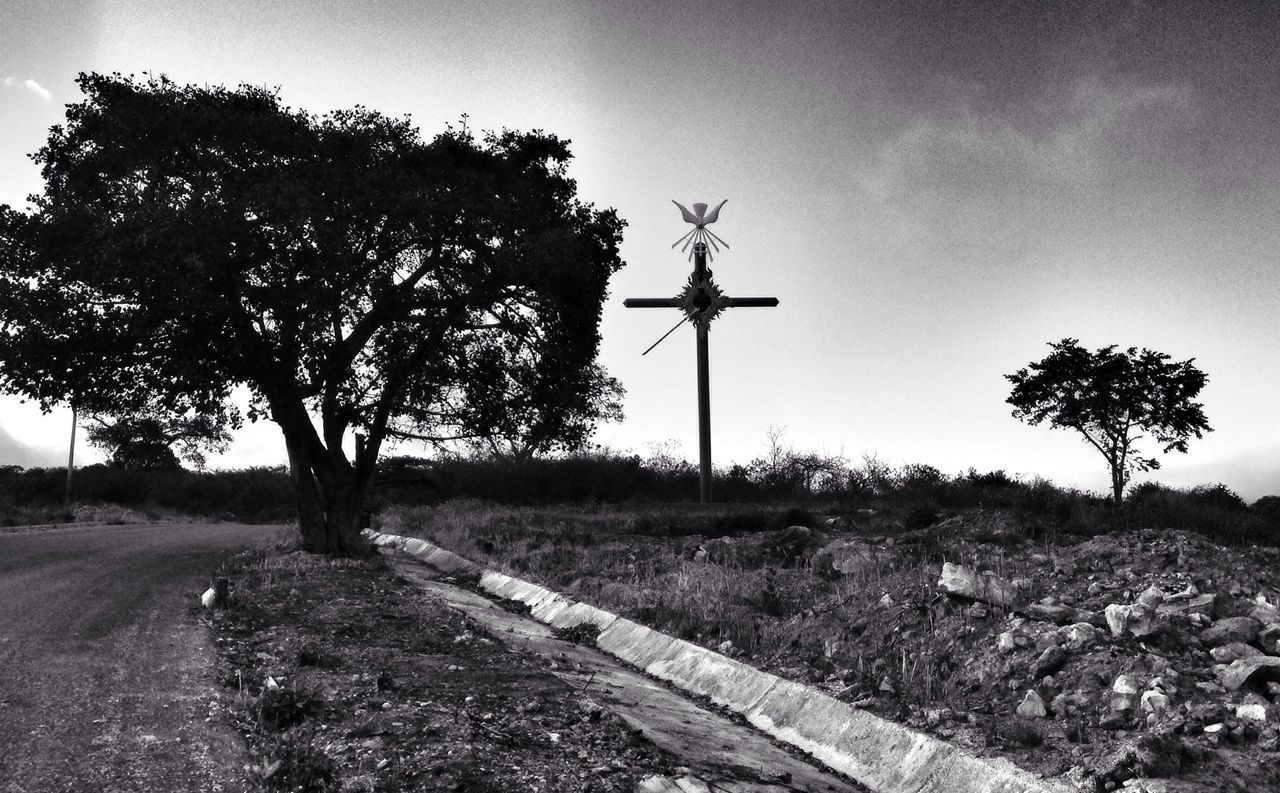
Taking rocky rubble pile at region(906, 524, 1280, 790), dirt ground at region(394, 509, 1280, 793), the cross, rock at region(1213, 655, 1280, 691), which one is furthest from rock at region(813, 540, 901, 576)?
the cross

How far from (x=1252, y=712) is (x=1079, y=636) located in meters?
1.42

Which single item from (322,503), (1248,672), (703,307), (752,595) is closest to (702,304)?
(703,307)

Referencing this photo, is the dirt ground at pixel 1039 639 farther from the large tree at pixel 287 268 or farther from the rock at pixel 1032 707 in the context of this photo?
the large tree at pixel 287 268

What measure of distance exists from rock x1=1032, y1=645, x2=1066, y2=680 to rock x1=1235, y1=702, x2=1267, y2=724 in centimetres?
120

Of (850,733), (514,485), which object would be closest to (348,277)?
(850,733)

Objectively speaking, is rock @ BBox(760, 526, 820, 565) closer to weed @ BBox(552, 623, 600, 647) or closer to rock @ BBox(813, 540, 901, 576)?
rock @ BBox(813, 540, 901, 576)

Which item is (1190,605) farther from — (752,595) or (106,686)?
(106,686)

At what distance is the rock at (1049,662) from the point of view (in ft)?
21.6

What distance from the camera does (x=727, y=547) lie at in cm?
1477

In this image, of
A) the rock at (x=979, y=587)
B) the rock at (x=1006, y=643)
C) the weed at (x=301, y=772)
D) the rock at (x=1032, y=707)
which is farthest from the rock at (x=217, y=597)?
the rock at (x=1032, y=707)

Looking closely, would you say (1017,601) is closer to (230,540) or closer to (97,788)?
(97,788)

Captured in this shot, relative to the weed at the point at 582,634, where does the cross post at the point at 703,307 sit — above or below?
above

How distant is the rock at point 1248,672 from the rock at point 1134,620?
0.68 m

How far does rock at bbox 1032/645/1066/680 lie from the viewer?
6.58 metres
